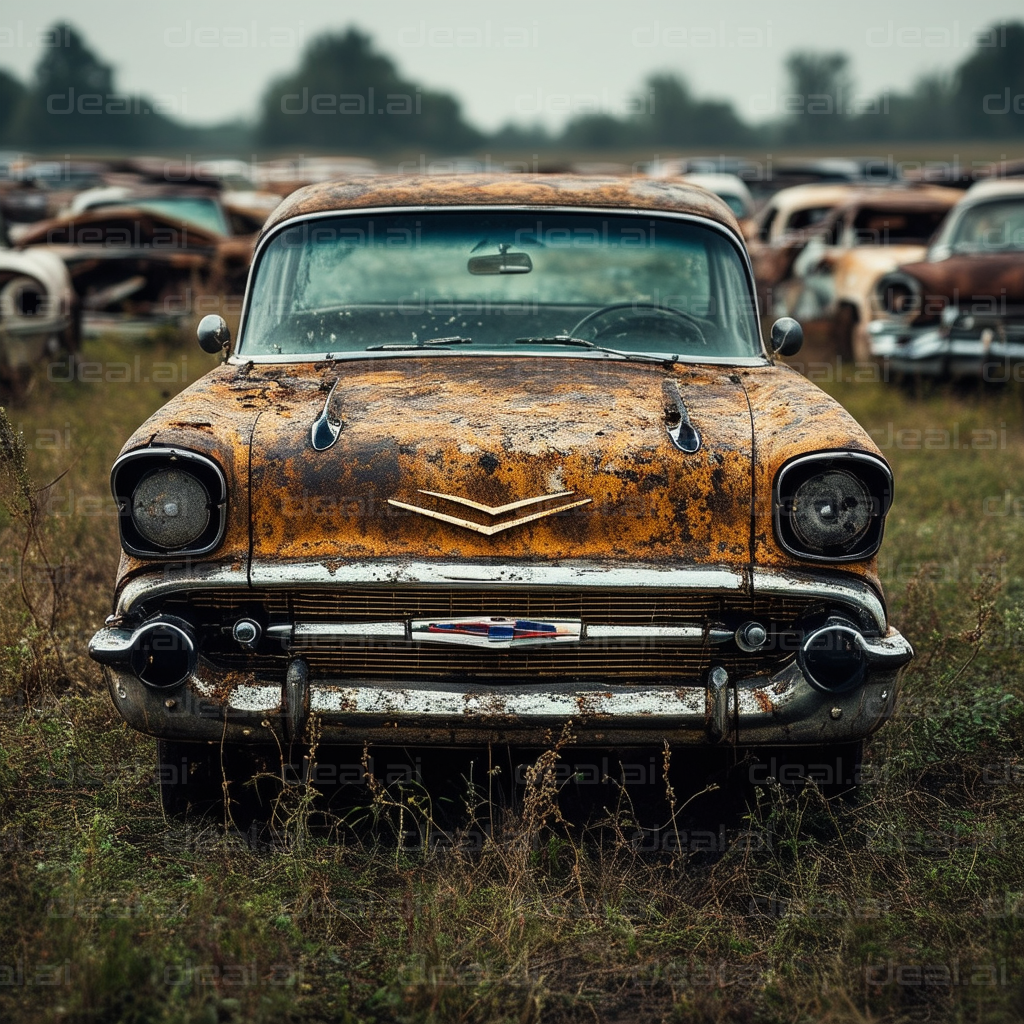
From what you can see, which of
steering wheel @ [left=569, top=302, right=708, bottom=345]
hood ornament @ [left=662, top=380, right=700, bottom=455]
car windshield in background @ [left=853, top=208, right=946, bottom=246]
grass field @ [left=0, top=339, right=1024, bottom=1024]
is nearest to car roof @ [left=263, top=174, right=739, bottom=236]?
steering wheel @ [left=569, top=302, right=708, bottom=345]

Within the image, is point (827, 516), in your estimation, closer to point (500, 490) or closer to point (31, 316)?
point (500, 490)

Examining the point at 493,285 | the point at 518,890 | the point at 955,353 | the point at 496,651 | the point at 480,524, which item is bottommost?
the point at 518,890

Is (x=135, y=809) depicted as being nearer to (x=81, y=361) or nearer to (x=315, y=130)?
(x=81, y=361)

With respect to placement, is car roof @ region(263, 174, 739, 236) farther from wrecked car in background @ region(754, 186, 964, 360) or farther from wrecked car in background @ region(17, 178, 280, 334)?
wrecked car in background @ region(17, 178, 280, 334)

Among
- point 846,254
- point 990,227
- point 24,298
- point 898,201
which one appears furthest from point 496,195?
point 898,201

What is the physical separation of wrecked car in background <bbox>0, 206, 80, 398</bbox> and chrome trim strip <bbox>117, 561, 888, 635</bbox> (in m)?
5.98

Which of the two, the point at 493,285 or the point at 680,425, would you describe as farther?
the point at 493,285

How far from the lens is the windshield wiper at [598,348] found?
401 centimetres

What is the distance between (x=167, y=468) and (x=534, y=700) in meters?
1.04

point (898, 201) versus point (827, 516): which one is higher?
point (898, 201)

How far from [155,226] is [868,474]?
9312 mm

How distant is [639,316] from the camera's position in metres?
4.23

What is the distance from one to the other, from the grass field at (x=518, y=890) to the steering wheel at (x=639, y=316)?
51.1 inches

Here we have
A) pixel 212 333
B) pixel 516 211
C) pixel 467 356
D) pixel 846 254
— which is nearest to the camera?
pixel 467 356
